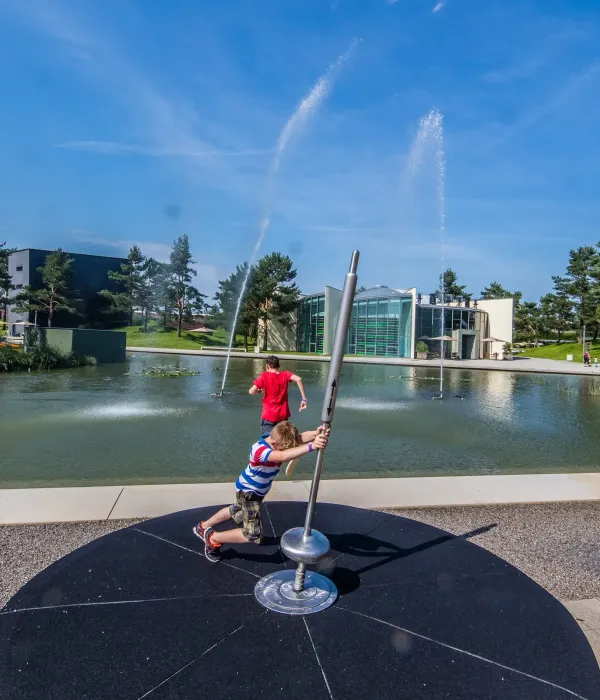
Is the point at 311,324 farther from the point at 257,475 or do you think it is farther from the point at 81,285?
the point at 257,475

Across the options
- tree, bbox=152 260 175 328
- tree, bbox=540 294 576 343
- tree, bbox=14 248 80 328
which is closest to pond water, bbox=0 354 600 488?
tree, bbox=14 248 80 328

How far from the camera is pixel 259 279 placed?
5778 centimetres

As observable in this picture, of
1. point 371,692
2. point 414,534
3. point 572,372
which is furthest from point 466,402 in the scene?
point 572,372

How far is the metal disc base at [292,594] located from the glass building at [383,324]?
158 ft

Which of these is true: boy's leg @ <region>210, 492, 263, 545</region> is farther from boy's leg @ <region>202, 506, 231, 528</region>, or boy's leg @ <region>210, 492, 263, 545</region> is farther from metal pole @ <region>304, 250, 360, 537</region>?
metal pole @ <region>304, 250, 360, 537</region>

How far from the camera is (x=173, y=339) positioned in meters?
63.9

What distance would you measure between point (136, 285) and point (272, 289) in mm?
21696

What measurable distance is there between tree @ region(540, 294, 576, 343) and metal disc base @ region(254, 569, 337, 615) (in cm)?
7666

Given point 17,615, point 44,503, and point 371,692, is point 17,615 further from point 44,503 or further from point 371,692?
point 44,503

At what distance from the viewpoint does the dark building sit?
65500mm

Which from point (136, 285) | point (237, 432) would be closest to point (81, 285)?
point (136, 285)

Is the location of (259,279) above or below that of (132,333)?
above

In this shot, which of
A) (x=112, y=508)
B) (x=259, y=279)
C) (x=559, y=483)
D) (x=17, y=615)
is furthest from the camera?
(x=259, y=279)

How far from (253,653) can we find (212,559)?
1285mm
